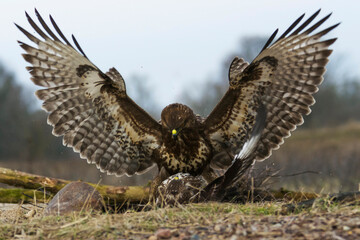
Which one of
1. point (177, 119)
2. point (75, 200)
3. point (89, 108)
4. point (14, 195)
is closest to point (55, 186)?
point (14, 195)

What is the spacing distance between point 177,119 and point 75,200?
1.53 m

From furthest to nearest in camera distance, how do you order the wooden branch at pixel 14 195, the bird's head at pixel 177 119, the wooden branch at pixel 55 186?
the wooden branch at pixel 14 195, the wooden branch at pixel 55 186, the bird's head at pixel 177 119

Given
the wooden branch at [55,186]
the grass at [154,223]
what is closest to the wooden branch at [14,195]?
the wooden branch at [55,186]

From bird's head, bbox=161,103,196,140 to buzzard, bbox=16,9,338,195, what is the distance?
0.01m

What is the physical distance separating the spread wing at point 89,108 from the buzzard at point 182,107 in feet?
0.04

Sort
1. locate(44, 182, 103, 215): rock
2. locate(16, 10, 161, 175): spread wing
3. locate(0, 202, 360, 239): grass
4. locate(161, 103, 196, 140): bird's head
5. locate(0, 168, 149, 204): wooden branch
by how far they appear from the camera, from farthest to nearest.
→ 1. locate(0, 168, 149, 204): wooden branch
2. locate(16, 10, 161, 175): spread wing
3. locate(161, 103, 196, 140): bird's head
4. locate(44, 182, 103, 215): rock
5. locate(0, 202, 360, 239): grass

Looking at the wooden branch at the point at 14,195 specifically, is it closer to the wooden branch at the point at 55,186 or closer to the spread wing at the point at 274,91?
the wooden branch at the point at 55,186

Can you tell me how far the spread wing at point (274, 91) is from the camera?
5.43m

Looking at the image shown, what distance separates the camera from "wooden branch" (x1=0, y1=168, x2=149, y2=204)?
5980 mm

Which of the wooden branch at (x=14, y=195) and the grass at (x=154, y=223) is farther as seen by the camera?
the wooden branch at (x=14, y=195)

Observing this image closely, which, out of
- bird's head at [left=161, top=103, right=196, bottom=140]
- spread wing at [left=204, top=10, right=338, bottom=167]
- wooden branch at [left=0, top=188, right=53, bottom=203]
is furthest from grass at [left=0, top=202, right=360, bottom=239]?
Answer: wooden branch at [left=0, top=188, right=53, bottom=203]

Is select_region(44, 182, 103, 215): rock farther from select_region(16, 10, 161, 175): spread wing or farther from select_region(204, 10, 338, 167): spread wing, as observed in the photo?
select_region(204, 10, 338, 167): spread wing

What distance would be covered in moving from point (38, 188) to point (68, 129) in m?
0.87

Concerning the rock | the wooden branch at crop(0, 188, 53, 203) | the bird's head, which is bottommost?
the rock
